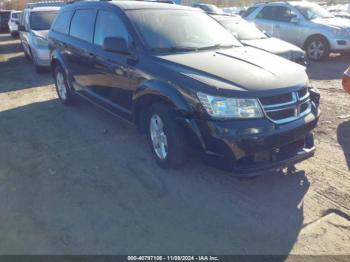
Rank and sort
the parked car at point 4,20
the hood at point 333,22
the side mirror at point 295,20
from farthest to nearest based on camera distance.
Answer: the parked car at point 4,20 < the side mirror at point 295,20 < the hood at point 333,22

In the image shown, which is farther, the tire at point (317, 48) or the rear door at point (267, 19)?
the rear door at point (267, 19)

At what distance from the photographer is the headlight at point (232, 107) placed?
3.36 metres

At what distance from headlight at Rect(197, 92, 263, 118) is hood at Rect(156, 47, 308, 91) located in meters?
0.13

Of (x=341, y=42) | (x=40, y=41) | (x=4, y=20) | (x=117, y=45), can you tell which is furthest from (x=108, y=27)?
(x=4, y=20)

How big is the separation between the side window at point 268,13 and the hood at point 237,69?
802cm

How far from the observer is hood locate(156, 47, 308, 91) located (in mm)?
3500

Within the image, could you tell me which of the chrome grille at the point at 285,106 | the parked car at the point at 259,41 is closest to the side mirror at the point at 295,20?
the parked car at the point at 259,41

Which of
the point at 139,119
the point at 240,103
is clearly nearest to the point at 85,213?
the point at 139,119

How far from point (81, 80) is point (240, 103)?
3426 millimetres

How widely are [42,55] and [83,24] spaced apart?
14.9ft

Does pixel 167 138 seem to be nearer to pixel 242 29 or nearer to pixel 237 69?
pixel 237 69

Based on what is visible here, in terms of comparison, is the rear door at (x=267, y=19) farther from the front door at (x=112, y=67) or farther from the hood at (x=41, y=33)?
the front door at (x=112, y=67)

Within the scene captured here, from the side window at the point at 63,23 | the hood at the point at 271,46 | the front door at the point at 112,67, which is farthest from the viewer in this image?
the hood at the point at 271,46

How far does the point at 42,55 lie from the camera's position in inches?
379
